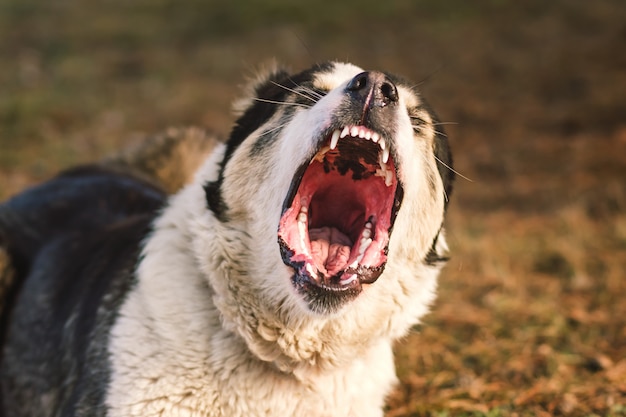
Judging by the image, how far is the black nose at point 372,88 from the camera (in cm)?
293

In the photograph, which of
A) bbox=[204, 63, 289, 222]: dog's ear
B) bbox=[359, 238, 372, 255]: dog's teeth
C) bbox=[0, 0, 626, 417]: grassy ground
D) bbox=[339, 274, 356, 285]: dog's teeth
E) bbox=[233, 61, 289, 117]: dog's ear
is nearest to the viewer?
bbox=[339, 274, 356, 285]: dog's teeth

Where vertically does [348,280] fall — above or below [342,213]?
below

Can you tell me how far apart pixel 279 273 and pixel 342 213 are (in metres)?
0.58

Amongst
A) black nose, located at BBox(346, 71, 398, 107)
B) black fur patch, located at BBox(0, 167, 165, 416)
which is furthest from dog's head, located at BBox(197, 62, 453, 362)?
black fur patch, located at BBox(0, 167, 165, 416)

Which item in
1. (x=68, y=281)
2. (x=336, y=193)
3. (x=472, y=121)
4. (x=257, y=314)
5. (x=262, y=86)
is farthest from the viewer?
(x=472, y=121)

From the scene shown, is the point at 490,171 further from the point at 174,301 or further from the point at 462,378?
the point at 174,301

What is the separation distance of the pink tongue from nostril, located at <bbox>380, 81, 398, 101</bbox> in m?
0.69

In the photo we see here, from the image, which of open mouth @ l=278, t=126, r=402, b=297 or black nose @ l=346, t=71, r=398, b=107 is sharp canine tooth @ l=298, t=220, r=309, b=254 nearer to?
open mouth @ l=278, t=126, r=402, b=297

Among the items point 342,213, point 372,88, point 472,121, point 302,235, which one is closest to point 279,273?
point 302,235

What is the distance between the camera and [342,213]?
3.49 metres

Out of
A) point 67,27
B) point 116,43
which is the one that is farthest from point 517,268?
point 67,27

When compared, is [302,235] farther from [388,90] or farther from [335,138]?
[388,90]

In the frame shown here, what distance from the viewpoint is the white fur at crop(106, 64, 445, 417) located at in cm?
300

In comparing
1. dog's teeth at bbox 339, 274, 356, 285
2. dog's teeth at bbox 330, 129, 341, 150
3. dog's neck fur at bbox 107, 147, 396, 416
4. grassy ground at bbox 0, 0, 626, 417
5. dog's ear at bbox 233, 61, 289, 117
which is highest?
grassy ground at bbox 0, 0, 626, 417
